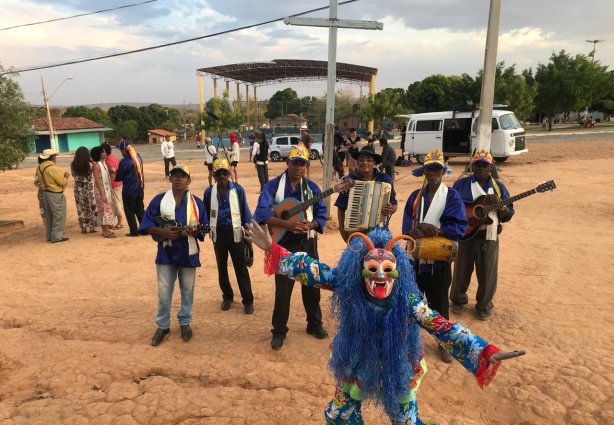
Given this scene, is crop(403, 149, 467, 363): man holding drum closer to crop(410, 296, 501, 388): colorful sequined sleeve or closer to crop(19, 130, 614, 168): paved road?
crop(410, 296, 501, 388): colorful sequined sleeve

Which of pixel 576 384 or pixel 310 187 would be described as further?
pixel 310 187

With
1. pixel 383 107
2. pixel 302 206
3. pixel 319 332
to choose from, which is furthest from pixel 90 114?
pixel 319 332

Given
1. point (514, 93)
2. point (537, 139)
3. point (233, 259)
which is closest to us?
point (233, 259)

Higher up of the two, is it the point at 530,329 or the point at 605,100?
the point at 605,100

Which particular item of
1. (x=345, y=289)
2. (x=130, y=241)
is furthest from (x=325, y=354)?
(x=130, y=241)

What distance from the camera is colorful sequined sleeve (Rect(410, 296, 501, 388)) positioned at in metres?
2.14

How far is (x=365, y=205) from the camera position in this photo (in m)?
4.00

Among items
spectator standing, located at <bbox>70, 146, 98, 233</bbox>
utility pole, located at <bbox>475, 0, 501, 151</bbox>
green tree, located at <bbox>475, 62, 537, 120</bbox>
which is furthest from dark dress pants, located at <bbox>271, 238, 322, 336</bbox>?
green tree, located at <bbox>475, 62, 537, 120</bbox>

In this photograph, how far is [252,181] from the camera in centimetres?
1672

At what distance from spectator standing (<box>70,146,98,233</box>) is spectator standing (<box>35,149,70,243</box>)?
0.35 m

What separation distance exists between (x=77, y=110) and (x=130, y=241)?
201 feet

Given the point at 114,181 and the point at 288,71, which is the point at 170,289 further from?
the point at 288,71

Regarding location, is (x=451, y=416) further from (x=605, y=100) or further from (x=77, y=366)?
(x=605, y=100)

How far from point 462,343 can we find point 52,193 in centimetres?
858
